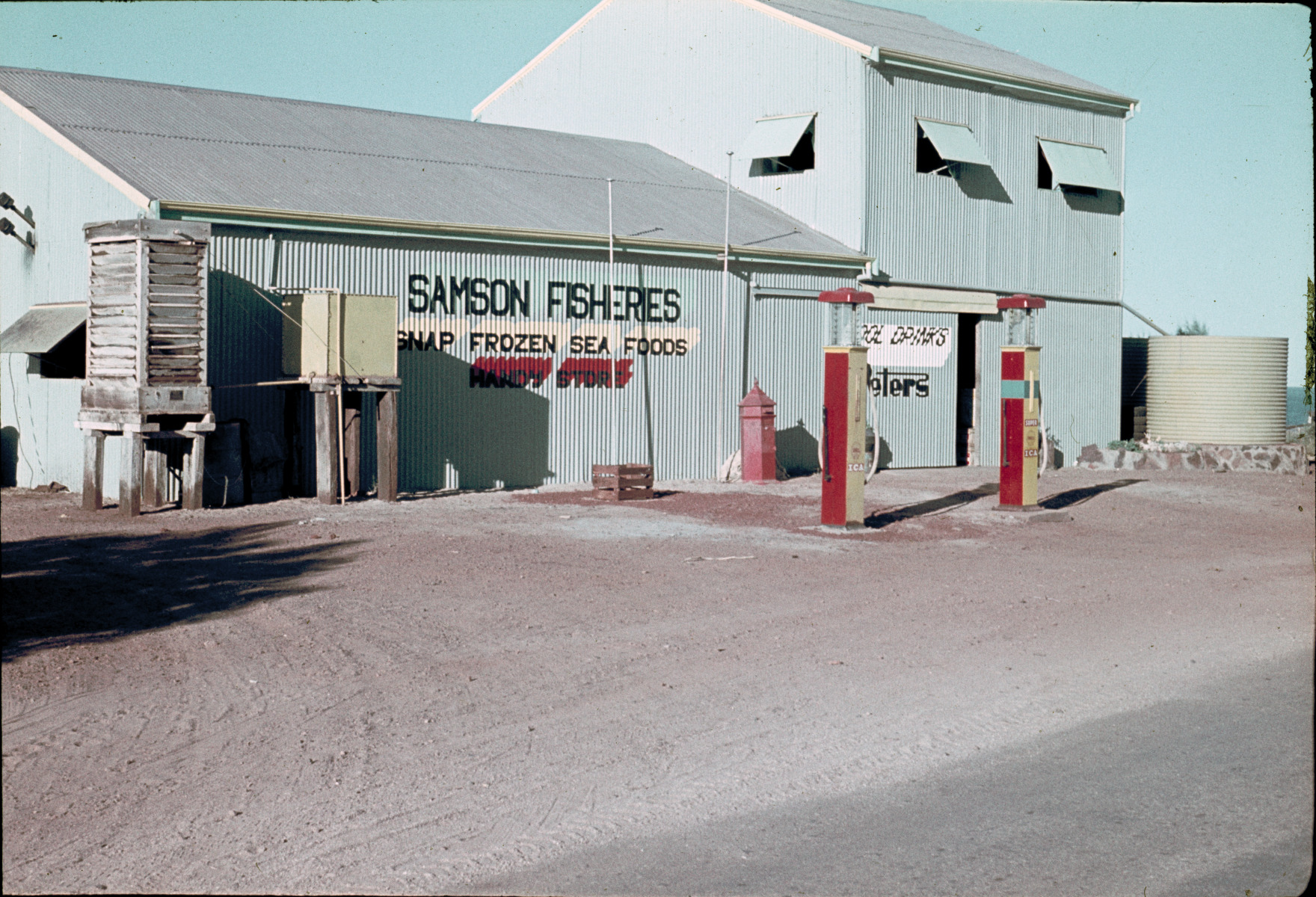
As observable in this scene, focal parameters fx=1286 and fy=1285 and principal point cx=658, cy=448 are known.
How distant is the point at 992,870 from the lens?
5297 millimetres

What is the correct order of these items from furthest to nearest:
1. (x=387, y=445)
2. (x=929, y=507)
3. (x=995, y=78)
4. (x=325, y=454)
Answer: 1. (x=995, y=78)
2. (x=929, y=507)
3. (x=387, y=445)
4. (x=325, y=454)

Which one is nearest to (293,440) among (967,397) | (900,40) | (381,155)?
(381,155)

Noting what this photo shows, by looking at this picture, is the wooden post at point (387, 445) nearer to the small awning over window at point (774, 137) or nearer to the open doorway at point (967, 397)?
the small awning over window at point (774, 137)

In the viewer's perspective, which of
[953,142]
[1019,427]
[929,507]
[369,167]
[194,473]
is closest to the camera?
[194,473]

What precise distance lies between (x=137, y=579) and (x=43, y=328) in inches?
365

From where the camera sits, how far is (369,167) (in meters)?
22.1

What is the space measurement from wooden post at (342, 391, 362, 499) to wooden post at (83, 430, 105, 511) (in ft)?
10.7

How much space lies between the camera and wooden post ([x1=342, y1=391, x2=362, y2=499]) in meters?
18.3

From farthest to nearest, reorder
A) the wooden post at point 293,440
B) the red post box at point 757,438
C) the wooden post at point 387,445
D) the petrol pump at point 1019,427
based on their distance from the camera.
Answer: the red post box at point 757,438
the wooden post at point 293,440
the petrol pump at point 1019,427
the wooden post at point 387,445

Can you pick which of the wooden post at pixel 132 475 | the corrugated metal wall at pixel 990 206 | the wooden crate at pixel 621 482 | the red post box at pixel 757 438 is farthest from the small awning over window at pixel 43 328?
the corrugated metal wall at pixel 990 206

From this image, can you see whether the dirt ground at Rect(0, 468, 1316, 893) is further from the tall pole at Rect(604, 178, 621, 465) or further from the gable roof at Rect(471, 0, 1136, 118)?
the gable roof at Rect(471, 0, 1136, 118)

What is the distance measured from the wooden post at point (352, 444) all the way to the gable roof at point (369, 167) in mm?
3072

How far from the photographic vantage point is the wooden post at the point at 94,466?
16.3 m

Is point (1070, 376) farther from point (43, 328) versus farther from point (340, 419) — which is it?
point (43, 328)
